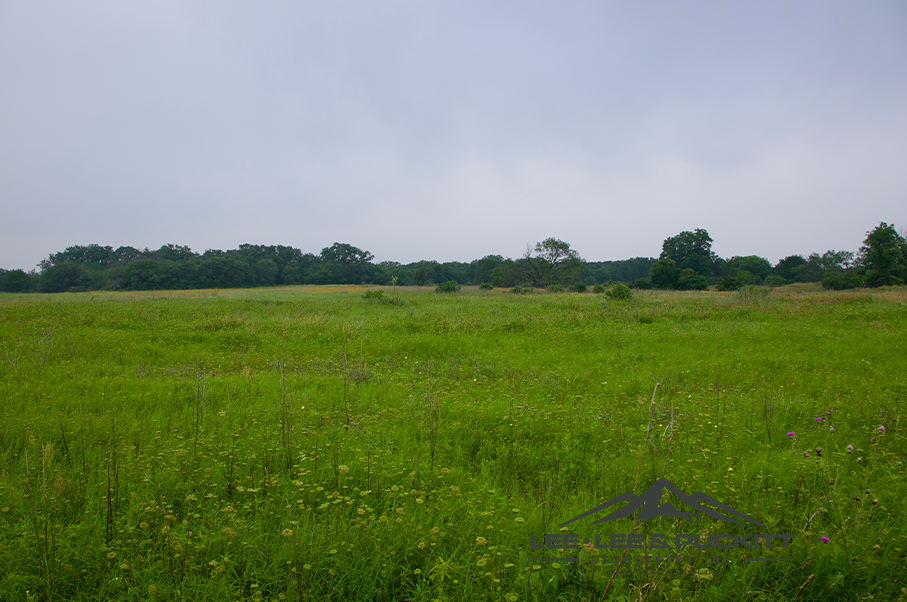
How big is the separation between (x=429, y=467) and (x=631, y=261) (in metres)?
120

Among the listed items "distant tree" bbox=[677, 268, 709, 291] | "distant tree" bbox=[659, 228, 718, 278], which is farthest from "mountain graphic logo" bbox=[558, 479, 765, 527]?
"distant tree" bbox=[659, 228, 718, 278]

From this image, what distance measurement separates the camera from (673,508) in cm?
299

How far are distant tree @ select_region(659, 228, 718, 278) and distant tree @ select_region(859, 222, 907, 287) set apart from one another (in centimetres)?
2719

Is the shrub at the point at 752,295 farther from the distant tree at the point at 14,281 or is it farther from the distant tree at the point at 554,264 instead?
the distant tree at the point at 14,281

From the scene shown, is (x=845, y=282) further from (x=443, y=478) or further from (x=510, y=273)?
(x=443, y=478)

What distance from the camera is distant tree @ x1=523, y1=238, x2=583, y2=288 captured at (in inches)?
2328

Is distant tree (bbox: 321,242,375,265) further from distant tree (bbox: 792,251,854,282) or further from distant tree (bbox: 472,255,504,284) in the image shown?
distant tree (bbox: 792,251,854,282)

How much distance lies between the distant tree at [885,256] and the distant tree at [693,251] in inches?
1070

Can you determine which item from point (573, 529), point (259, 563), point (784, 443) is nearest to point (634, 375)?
point (784, 443)

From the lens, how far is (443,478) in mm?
3586

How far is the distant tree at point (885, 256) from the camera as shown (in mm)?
42188

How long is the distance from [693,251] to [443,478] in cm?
8540

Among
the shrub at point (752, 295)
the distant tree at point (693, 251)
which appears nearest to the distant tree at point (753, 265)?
the distant tree at point (693, 251)

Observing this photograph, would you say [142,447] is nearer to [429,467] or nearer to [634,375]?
[429,467]
